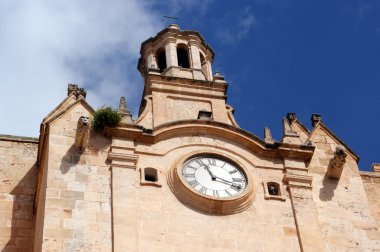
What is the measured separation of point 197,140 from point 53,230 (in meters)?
5.35

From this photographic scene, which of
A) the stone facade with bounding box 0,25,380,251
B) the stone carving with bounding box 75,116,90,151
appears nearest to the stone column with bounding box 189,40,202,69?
the stone facade with bounding box 0,25,380,251

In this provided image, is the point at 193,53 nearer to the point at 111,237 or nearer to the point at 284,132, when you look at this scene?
the point at 284,132

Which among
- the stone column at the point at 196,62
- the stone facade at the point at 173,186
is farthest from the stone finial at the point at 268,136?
the stone column at the point at 196,62

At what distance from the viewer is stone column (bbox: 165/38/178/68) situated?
102 ft

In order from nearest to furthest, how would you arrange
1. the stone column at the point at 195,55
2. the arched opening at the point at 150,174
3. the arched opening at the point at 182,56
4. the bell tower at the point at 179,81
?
the arched opening at the point at 150,174
the bell tower at the point at 179,81
the stone column at the point at 195,55
the arched opening at the point at 182,56

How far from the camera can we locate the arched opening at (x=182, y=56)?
106 feet

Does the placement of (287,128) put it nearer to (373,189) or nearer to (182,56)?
(373,189)

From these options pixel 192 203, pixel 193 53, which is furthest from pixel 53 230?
pixel 193 53

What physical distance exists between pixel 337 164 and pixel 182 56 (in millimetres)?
7304

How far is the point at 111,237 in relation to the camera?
935 inches

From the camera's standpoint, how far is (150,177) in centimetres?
2592

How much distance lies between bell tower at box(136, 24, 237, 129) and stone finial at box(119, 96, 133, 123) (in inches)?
25.6

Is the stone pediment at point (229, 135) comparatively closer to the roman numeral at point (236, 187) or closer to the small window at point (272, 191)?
→ the small window at point (272, 191)

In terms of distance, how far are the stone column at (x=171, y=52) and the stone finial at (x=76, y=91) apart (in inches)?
128
